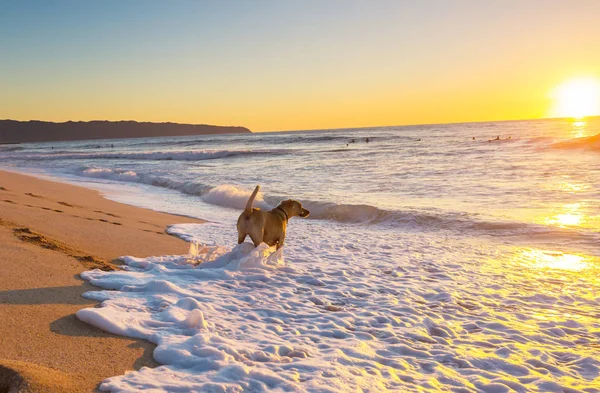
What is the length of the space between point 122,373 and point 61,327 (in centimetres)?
86

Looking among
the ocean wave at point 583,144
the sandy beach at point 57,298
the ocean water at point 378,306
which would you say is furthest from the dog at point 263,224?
the ocean wave at point 583,144

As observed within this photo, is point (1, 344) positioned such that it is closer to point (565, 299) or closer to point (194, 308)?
point (194, 308)

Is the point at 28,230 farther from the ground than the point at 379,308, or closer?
farther from the ground

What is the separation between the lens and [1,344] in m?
3.10

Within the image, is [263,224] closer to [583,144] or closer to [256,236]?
[256,236]

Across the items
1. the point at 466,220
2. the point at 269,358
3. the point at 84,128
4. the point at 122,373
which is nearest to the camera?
the point at 122,373

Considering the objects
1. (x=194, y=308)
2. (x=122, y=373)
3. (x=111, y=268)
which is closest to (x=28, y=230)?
(x=111, y=268)

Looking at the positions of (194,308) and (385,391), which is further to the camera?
(194,308)

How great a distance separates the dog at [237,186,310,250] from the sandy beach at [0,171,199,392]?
4.80ft

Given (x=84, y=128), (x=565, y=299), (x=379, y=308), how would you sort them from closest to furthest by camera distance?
1. (x=379, y=308)
2. (x=565, y=299)
3. (x=84, y=128)

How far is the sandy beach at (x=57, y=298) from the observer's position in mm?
2861

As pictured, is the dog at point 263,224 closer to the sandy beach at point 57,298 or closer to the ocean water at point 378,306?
the ocean water at point 378,306

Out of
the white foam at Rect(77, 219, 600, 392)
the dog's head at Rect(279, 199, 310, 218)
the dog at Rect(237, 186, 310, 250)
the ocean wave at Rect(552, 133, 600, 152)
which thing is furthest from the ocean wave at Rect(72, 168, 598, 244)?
the ocean wave at Rect(552, 133, 600, 152)

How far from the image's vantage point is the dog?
6348 millimetres
